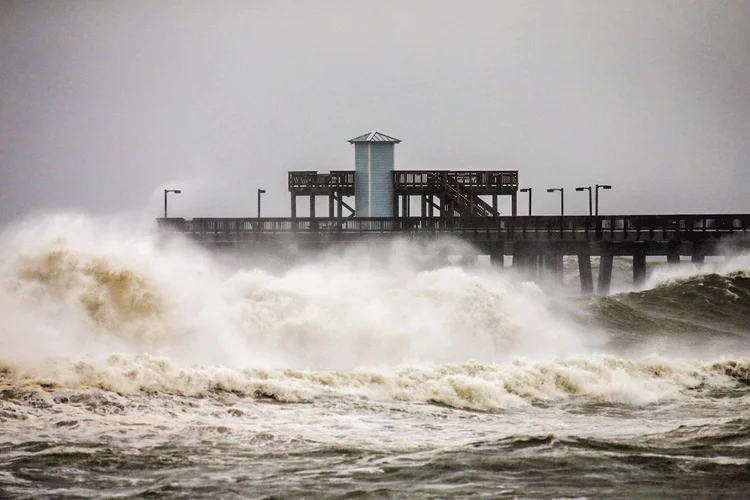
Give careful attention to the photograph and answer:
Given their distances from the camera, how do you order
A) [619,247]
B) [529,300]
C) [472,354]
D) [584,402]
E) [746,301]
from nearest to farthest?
[584,402] → [472,354] → [529,300] → [746,301] → [619,247]

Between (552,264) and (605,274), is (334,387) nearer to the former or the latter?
(552,264)

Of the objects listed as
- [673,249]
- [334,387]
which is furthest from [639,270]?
[334,387]

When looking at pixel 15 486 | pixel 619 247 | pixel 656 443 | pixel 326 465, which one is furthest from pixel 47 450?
pixel 619 247

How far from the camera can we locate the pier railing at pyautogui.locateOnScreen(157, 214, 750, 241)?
179 feet

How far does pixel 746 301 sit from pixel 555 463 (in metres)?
34.2

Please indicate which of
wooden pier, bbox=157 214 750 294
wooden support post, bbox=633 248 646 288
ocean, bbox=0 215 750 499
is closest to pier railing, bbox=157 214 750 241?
wooden pier, bbox=157 214 750 294

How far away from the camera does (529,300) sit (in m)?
36.8

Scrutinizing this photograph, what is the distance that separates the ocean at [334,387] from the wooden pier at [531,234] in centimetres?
1441

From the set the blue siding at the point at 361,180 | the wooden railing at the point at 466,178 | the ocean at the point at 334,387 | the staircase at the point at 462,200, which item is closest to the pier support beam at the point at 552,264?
the staircase at the point at 462,200

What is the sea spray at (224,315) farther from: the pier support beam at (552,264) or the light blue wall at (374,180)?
the light blue wall at (374,180)

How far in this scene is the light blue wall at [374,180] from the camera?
63969 mm

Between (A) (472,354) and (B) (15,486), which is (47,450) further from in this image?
(A) (472,354)

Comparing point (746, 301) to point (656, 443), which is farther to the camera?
point (746, 301)

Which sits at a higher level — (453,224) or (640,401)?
(453,224)
